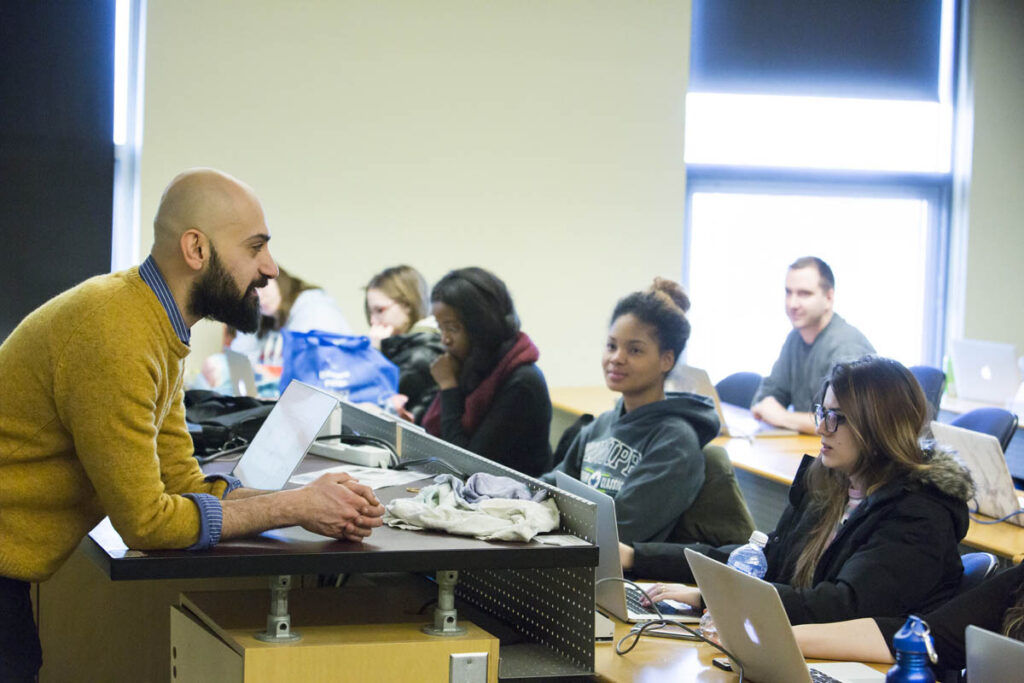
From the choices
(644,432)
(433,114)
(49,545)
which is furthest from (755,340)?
(49,545)

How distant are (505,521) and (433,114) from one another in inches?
185

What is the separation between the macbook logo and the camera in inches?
69.6

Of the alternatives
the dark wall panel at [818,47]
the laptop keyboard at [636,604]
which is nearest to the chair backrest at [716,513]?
the laptop keyboard at [636,604]

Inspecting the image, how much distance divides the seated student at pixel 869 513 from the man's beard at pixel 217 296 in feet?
3.65

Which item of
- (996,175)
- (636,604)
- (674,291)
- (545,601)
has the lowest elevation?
(636,604)

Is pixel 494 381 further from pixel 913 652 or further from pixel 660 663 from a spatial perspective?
pixel 913 652

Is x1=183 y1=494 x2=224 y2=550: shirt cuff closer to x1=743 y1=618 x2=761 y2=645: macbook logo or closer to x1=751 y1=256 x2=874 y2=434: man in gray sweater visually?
x1=743 y1=618 x2=761 y2=645: macbook logo

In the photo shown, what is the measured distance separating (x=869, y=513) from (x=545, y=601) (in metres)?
0.67

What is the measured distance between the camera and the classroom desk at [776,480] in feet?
9.68

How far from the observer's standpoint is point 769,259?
22.1 feet

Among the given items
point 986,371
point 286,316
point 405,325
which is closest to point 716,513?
point 405,325

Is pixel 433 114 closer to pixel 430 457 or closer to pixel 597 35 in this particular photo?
pixel 597 35

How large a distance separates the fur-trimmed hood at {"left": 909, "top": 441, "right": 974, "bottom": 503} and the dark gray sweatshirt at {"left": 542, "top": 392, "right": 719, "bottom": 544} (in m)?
0.71

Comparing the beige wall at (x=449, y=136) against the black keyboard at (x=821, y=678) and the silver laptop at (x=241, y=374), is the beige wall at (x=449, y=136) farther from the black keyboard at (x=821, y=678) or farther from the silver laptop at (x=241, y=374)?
the black keyboard at (x=821, y=678)
